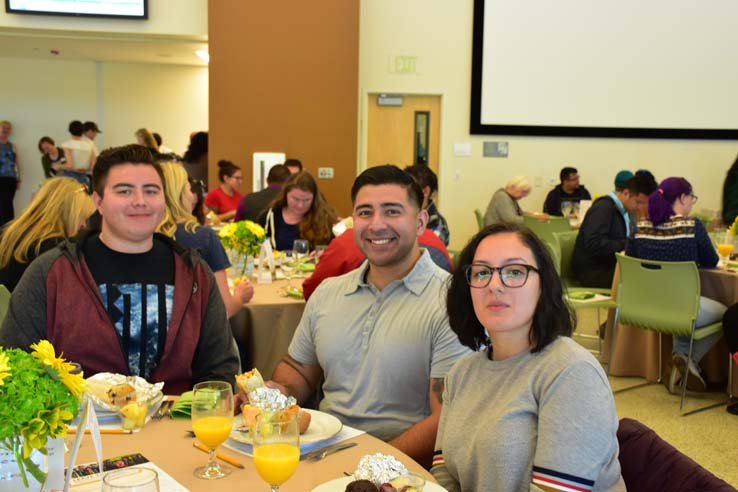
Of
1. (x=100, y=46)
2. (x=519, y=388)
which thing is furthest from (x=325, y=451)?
(x=100, y=46)

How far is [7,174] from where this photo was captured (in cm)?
1207

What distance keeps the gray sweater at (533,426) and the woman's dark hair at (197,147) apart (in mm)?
7822

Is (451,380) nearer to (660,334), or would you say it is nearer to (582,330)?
(660,334)

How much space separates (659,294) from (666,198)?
70 centimetres

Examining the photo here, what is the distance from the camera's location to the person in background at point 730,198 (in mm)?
8234

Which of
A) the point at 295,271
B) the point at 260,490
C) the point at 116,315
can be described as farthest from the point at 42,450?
the point at 295,271

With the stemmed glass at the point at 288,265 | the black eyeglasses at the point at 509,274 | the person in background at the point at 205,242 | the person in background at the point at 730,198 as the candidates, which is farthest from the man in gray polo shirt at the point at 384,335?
the person in background at the point at 730,198

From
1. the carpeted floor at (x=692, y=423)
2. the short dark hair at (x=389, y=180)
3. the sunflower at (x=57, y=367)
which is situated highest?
the short dark hair at (x=389, y=180)

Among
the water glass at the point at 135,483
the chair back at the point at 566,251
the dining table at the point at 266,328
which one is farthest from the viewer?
the chair back at the point at 566,251

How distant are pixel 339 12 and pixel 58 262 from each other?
683 cm

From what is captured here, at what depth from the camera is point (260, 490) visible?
1.61 meters

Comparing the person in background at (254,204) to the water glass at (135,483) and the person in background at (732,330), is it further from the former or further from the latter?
the water glass at (135,483)

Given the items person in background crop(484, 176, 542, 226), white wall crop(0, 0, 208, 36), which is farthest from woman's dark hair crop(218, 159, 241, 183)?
person in background crop(484, 176, 542, 226)

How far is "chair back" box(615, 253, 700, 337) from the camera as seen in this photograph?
4.62m
